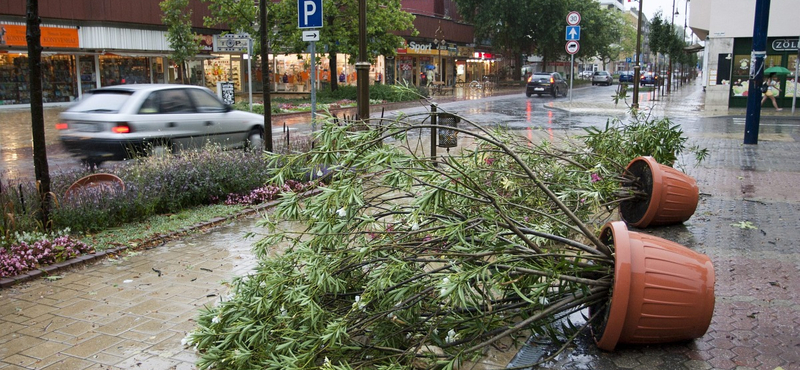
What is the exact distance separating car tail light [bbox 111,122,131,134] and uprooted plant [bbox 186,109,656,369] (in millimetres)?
7197

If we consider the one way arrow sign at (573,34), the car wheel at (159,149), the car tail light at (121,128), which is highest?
the one way arrow sign at (573,34)

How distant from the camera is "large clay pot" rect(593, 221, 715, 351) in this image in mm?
3793

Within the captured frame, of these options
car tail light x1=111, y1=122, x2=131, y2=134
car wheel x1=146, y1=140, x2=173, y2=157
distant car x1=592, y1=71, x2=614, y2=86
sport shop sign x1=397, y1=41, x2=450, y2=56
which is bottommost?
car wheel x1=146, y1=140, x2=173, y2=157

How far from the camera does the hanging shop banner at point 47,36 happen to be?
27078 millimetres

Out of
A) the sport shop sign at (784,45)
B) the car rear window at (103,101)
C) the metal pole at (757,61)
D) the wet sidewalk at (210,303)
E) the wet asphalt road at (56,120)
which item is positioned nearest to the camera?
the wet sidewalk at (210,303)

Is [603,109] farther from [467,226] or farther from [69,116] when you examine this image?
[467,226]

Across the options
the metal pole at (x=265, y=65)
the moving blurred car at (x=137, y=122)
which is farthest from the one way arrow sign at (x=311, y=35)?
the moving blurred car at (x=137, y=122)

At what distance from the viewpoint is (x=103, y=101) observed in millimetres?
11047

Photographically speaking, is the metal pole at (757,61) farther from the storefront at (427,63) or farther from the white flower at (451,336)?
the storefront at (427,63)

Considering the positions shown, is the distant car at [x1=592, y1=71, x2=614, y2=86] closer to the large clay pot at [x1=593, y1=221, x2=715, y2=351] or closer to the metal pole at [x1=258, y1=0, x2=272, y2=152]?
the metal pole at [x1=258, y1=0, x2=272, y2=152]

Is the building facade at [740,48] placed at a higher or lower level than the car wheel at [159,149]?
higher

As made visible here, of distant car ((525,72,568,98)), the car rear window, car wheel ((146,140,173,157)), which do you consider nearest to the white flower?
car wheel ((146,140,173,157))

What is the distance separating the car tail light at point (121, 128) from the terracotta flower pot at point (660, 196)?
7.88 meters

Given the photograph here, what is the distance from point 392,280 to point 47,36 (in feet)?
98.7
